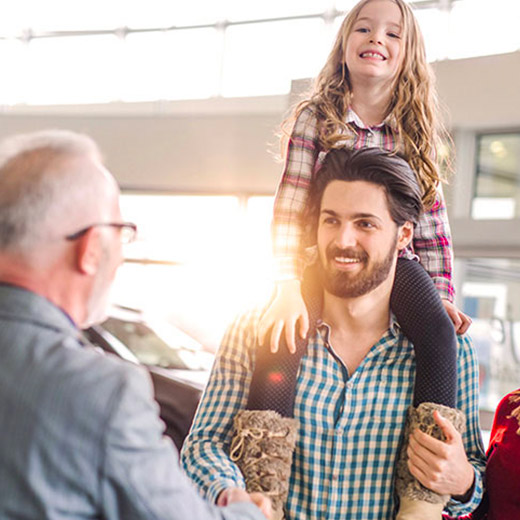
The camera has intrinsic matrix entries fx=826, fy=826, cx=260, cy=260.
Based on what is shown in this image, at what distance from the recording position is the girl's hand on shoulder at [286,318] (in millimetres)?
1855

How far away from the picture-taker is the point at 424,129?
2.12 m

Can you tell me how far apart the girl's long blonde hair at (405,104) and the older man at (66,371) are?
0.93 metres

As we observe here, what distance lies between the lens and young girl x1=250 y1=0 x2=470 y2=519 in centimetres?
197

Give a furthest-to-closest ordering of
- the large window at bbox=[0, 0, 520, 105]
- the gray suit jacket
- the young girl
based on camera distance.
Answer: the large window at bbox=[0, 0, 520, 105], the young girl, the gray suit jacket

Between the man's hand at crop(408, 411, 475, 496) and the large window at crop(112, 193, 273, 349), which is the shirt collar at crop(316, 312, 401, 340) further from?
the large window at crop(112, 193, 273, 349)

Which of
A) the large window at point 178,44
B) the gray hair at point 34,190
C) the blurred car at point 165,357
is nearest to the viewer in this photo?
the gray hair at point 34,190

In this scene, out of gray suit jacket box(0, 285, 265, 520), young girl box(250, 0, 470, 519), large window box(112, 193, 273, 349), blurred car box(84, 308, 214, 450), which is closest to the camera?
gray suit jacket box(0, 285, 265, 520)

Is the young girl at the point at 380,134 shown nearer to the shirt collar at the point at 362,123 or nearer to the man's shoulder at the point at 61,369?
the shirt collar at the point at 362,123

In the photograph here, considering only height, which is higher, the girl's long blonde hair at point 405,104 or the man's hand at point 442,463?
the girl's long blonde hair at point 405,104

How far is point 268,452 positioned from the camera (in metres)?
1.78

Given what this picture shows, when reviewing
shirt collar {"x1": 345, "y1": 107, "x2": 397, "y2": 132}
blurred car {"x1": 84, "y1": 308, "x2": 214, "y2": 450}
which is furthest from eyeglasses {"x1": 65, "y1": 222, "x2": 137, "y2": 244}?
blurred car {"x1": 84, "y1": 308, "x2": 214, "y2": 450}

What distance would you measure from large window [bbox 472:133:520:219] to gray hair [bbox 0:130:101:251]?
6.41 m

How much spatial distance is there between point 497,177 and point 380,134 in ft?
18.2

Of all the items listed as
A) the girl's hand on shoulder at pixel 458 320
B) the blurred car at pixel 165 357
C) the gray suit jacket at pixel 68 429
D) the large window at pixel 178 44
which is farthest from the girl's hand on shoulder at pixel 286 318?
the large window at pixel 178 44
